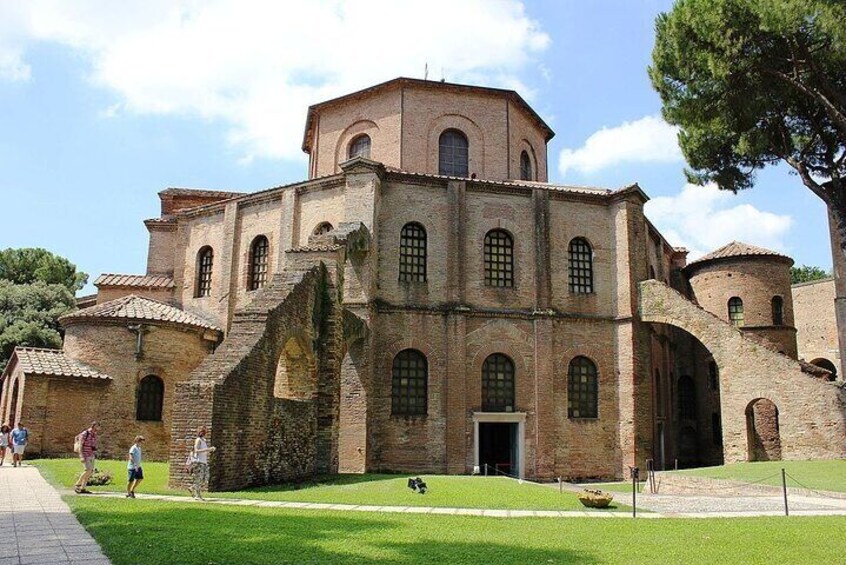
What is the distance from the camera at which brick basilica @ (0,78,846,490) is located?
22078mm

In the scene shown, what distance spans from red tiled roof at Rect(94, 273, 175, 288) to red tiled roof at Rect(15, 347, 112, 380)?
576 cm

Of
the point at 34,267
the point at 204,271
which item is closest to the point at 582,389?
the point at 204,271

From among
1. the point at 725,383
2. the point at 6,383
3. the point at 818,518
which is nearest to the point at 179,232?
the point at 6,383

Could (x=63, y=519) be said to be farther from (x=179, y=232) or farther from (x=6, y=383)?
(x=179, y=232)

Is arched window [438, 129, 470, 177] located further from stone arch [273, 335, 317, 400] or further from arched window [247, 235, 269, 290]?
stone arch [273, 335, 317, 400]

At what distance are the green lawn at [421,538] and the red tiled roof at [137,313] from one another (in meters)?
12.6

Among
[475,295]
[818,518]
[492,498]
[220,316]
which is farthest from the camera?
[220,316]

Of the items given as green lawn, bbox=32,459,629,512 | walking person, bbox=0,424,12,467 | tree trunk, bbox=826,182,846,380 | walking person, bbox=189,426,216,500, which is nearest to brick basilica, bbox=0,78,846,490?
walking person, bbox=0,424,12,467

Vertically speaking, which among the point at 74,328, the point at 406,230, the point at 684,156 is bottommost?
the point at 74,328

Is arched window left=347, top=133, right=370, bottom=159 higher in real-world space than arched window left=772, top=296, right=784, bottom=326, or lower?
higher

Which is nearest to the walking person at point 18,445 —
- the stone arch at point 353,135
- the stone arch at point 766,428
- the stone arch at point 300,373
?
the stone arch at point 300,373

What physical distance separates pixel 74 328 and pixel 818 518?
2228 centimetres

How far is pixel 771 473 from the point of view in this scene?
19.7 metres

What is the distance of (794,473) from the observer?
19297 millimetres
